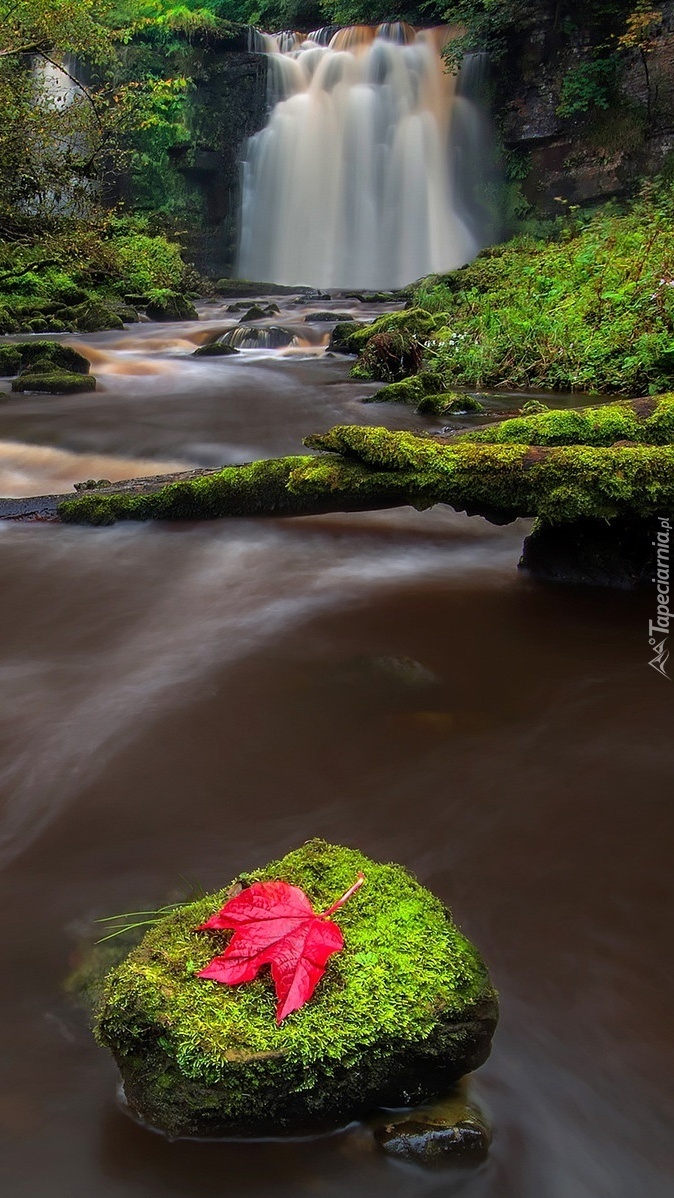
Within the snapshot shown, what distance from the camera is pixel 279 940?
5.69ft

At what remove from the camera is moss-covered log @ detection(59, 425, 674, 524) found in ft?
12.1

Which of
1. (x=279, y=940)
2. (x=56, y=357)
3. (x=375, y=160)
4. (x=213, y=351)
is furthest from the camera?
(x=375, y=160)

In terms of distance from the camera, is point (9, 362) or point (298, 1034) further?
point (9, 362)

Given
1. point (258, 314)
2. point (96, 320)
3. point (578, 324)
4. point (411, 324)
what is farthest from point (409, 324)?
point (96, 320)

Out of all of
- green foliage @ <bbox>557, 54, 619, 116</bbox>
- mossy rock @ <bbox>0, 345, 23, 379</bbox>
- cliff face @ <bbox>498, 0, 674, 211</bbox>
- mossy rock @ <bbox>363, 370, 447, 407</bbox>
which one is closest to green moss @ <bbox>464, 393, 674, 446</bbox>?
mossy rock @ <bbox>363, 370, 447, 407</bbox>

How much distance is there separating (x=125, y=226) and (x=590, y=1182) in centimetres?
2908

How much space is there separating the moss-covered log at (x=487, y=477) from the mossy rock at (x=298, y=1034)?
2497mm

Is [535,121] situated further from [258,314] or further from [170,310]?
[170,310]

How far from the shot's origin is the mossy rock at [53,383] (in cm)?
1095

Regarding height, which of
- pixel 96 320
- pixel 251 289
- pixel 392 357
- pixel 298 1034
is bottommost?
pixel 298 1034

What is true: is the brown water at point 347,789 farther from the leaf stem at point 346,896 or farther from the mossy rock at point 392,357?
the mossy rock at point 392,357

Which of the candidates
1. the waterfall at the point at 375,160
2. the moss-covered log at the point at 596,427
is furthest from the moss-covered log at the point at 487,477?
the waterfall at the point at 375,160

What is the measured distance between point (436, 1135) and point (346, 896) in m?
0.50

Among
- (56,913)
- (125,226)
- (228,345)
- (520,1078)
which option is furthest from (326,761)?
(125,226)
